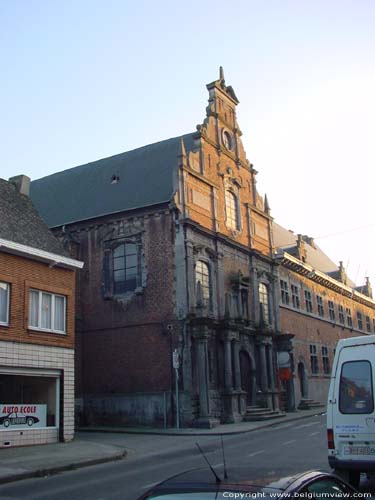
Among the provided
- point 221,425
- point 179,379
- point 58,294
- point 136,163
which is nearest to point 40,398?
point 58,294

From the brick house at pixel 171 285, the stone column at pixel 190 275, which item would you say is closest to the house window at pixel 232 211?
the brick house at pixel 171 285

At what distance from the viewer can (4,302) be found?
18.0m

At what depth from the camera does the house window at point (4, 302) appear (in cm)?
1790

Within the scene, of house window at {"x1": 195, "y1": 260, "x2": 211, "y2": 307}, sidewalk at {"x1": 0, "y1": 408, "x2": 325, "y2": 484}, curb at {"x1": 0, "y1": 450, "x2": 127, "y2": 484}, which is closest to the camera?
curb at {"x1": 0, "y1": 450, "x2": 127, "y2": 484}

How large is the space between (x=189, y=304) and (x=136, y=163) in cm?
987

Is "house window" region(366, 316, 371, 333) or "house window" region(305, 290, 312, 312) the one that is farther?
"house window" region(366, 316, 371, 333)

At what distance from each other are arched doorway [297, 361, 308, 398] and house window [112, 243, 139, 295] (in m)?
15.8

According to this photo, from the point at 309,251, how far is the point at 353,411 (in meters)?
43.3

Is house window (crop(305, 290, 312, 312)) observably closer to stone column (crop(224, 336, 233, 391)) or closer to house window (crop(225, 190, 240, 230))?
house window (crop(225, 190, 240, 230))

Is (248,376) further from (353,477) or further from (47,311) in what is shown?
(353,477)

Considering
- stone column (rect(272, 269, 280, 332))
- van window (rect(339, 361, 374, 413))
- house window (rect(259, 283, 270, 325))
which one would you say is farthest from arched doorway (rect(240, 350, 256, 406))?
van window (rect(339, 361, 374, 413))

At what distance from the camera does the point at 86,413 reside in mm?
28578

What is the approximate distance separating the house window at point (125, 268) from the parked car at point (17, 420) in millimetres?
11113

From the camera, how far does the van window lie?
901 centimetres
